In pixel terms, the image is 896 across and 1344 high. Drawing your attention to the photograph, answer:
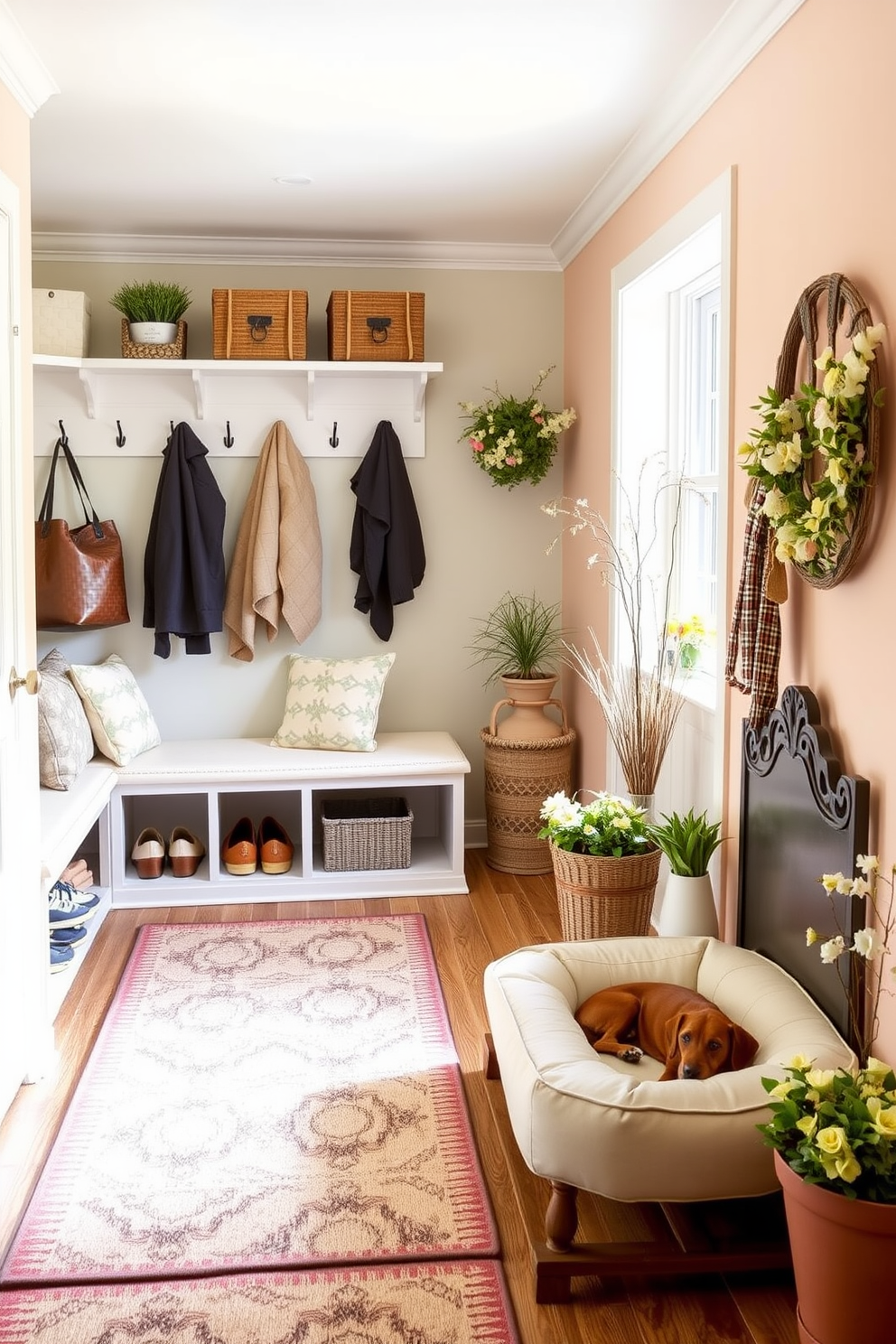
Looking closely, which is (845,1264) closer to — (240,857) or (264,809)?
(240,857)

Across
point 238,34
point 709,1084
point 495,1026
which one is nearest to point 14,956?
point 495,1026

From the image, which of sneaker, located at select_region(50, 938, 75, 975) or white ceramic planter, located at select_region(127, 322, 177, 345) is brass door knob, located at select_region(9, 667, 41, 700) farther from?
white ceramic planter, located at select_region(127, 322, 177, 345)

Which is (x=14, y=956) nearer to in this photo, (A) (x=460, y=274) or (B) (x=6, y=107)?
(B) (x=6, y=107)

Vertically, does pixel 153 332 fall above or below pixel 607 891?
above

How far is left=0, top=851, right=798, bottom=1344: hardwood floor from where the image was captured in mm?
2010

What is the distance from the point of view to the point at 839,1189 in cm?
172

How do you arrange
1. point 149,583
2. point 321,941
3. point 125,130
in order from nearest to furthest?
point 125,130, point 321,941, point 149,583

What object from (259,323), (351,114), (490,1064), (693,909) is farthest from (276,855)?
(351,114)

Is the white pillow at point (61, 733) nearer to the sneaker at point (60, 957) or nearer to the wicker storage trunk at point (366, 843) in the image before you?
the sneaker at point (60, 957)

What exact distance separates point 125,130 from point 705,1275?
3.22 meters

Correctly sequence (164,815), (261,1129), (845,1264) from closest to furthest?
(845,1264) < (261,1129) < (164,815)

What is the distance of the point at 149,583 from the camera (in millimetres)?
4688

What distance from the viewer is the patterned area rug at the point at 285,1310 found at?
1967mm

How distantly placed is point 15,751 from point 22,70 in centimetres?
158
